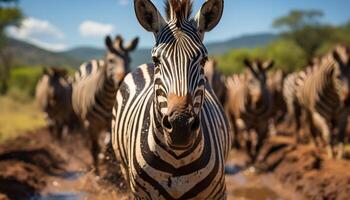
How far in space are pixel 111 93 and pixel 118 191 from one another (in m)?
2.47

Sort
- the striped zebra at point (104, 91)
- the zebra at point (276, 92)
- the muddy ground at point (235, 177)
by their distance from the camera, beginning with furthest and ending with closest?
the zebra at point (276, 92), the striped zebra at point (104, 91), the muddy ground at point (235, 177)

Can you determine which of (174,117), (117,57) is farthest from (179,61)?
(117,57)

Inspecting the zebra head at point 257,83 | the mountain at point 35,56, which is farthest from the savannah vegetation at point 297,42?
the mountain at point 35,56

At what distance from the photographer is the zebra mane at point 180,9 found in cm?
351

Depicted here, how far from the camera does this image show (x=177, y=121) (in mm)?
A: 2951

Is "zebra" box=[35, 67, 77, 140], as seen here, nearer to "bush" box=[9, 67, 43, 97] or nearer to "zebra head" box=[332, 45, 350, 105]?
"zebra head" box=[332, 45, 350, 105]

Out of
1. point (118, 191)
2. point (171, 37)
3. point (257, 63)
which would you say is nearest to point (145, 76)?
point (171, 37)

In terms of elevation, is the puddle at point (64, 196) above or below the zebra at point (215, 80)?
below

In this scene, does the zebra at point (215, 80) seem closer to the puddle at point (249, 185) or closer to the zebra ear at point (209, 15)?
the puddle at point (249, 185)

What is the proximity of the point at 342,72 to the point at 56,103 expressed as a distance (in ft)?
27.5

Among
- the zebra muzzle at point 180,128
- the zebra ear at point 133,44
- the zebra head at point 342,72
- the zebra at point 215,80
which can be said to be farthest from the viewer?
the zebra at point 215,80

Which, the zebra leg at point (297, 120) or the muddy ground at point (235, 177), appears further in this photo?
the zebra leg at point (297, 120)

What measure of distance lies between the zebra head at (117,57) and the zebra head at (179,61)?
178 inches

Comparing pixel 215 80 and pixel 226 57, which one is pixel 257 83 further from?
pixel 226 57
